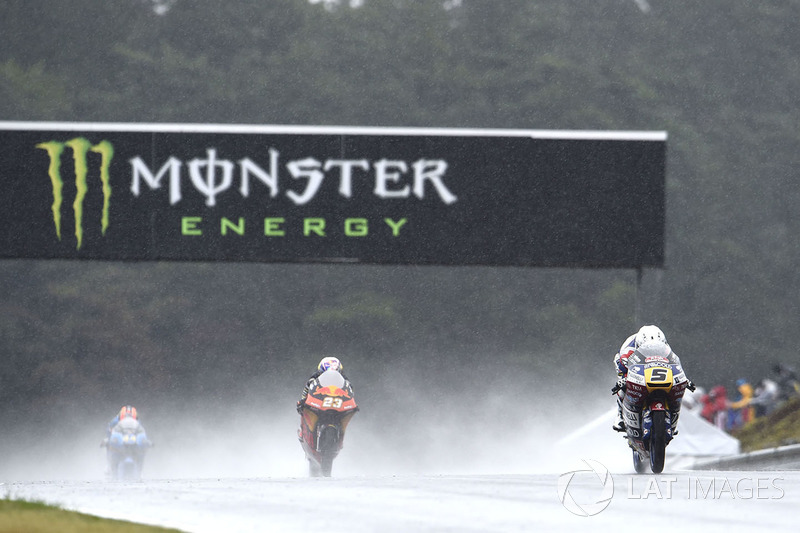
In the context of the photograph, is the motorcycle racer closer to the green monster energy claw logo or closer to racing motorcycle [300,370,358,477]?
the green monster energy claw logo

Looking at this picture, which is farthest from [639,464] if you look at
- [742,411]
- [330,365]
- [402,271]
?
[402,271]

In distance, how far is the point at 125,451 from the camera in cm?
2441

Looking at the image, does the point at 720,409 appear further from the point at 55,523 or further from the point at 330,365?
the point at 55,523

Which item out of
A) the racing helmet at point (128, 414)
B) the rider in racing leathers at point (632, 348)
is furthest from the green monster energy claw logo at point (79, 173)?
the rider in racing leathers at point (632, 348)

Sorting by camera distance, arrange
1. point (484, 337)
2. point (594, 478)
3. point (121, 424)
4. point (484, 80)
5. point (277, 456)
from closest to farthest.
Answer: point (594, 478) → point (121, 424) → point (277, 456) → point (484, 337) → point (484, 80)

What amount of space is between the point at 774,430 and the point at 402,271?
103 ft

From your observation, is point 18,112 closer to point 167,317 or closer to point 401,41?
point 167,317

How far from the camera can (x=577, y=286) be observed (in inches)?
2393

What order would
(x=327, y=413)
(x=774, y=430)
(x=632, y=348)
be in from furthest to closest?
(x=774, y=430) → (x=327, y=413) → (x=632, y=348)

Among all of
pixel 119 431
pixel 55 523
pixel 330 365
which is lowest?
pixel 55 523

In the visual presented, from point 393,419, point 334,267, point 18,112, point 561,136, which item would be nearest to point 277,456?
point 393,419

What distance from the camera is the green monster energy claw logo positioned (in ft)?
84.5

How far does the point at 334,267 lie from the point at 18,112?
13199 mm

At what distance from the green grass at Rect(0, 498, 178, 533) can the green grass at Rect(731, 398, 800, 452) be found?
17.9 m
